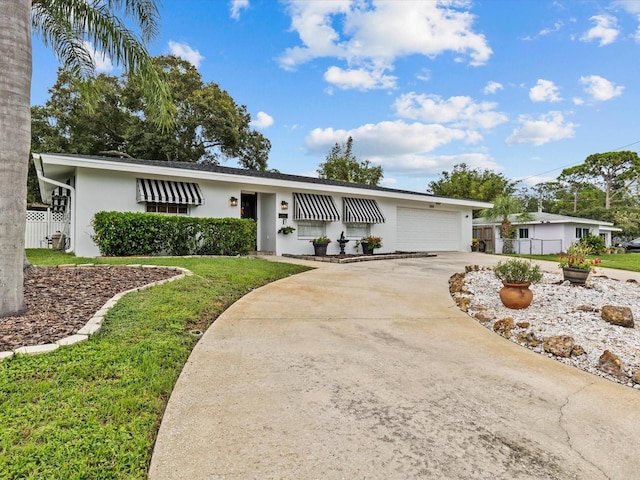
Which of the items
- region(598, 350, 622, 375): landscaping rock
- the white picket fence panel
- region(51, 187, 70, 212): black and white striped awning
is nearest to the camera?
region(598, 350, 622, 375): landscaping rock

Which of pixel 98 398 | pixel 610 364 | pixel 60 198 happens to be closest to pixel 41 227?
pixel 60 198

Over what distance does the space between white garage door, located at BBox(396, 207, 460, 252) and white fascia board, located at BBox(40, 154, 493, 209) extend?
0.92 meters

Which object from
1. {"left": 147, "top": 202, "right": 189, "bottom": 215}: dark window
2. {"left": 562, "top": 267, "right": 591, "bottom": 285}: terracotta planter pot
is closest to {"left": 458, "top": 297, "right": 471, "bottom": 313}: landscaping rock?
{"left": 562, "top": 267, "right": 591, "bottom": 285}: terracotta planter pot

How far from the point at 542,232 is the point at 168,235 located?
80.1 feet

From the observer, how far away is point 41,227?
15867mm

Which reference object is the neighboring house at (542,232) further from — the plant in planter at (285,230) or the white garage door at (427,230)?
the plant in planter at (285,230)

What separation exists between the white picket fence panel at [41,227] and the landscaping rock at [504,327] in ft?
57.3

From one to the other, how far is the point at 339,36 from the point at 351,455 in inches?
570

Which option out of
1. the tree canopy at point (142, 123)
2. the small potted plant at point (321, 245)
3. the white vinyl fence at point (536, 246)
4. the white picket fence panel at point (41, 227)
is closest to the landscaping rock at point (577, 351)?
the small potted plant at point (321, 245)

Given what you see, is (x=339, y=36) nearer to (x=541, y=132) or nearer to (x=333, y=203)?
(x=333, y=203)

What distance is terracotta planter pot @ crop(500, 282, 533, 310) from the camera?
549cm

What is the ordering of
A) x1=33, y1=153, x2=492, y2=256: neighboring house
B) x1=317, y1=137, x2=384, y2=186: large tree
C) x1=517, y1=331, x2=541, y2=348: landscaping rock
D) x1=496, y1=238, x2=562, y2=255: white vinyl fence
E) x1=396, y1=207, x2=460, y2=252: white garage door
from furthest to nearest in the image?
1. x1=317, y1=137, x2=384, y2=186: large tree
2. x1=496, y1=238, x2=562, y2=255: white vinyl fence
3. x1=396, y1=207, x2=460, y2=252: white garage door
4. x1=33, y1=153, x2=492, y2=256: neighboring house
5. x1=517, y1=331, x2=541, y2=348: landscaping rock

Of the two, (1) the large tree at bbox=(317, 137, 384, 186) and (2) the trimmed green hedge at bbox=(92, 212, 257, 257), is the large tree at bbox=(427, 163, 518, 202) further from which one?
(2) the trimmed green hedge at bbox=(92, 212, 257, 257)

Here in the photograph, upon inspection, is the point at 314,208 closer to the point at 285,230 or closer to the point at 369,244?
the point at 285,230
